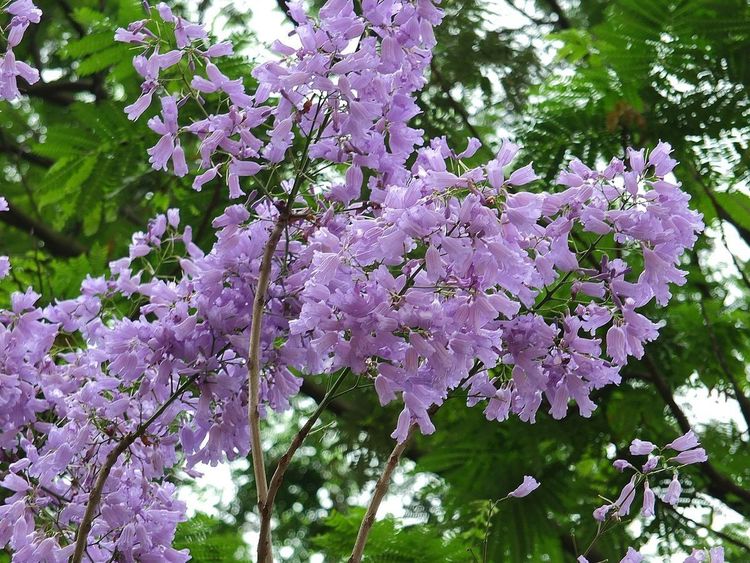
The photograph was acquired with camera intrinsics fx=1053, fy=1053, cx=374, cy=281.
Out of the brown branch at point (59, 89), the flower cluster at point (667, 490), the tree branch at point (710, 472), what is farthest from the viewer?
the brown branch at point (59, 89)

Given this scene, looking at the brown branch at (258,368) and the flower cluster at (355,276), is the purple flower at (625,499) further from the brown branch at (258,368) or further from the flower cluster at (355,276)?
the brown branch at (258,368)

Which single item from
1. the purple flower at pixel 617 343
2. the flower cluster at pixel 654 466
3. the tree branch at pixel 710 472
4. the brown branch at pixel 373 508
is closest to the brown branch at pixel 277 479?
the brown branch at pixel 373 508

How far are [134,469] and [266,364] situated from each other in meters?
0.46

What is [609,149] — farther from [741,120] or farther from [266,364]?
[266,364]

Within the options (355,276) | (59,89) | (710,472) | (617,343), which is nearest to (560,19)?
(59,89)

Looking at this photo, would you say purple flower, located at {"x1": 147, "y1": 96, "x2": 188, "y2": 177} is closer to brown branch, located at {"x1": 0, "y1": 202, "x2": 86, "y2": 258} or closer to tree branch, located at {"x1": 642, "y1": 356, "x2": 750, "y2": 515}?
tree branch, located at {"x1": 642, "y1": 356, "x2": 750, "y2": 515}

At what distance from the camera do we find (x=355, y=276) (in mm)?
1667

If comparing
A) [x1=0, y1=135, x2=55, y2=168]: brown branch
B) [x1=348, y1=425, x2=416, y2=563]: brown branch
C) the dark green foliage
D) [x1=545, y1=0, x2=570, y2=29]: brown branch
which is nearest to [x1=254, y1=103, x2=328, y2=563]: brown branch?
[x1=348, y1=425, x2=416, y2=563]: brown branch

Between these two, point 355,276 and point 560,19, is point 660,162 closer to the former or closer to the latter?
point 355,276

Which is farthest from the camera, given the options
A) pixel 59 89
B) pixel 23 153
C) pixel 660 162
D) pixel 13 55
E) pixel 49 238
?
pixel 59 89

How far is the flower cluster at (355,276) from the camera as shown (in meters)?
1.59

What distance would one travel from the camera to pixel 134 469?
7.23 ft

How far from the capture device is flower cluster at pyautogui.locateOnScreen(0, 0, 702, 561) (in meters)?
1.59

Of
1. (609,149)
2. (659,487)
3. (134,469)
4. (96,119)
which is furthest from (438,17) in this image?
(96,119)
